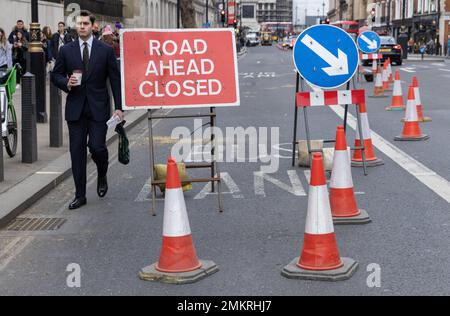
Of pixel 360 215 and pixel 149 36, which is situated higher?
pixel 149 36

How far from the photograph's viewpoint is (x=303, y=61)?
907cm

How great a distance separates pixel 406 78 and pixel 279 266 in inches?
1028

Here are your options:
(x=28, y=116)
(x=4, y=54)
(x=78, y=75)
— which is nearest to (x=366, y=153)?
(x=78, y=75)

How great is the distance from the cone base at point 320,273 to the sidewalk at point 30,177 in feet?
9.93

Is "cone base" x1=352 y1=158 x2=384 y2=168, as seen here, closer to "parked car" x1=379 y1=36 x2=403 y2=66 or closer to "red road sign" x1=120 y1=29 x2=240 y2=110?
"red road sign" x1=120 y1=29 x2=240 y2=110

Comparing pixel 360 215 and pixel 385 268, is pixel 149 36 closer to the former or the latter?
pixel 360 215

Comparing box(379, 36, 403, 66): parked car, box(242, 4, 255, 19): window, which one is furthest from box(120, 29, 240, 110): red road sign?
box(242, 4, 255, 19): window

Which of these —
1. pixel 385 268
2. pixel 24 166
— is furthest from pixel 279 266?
pixel 24 166

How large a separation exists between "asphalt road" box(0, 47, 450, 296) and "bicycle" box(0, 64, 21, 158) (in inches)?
58.7

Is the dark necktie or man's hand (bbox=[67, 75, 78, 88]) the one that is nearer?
man's hand (bbox=[67, 75, 78, 88])

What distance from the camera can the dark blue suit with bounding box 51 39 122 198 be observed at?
788 cm
